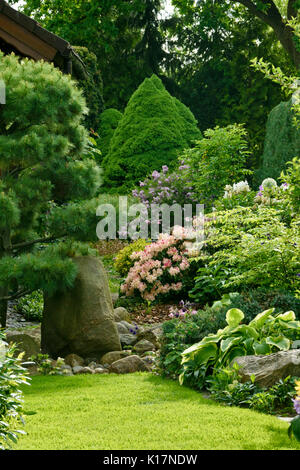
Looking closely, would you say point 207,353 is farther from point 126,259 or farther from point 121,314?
point 126,259

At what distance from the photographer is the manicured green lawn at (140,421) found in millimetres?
3555

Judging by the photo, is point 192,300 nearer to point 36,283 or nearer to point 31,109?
point 36,283

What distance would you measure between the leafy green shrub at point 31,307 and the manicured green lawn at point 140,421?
3.49 metres

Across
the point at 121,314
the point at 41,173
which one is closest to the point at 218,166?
the point at 121,314

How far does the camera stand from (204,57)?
2344 centimetres

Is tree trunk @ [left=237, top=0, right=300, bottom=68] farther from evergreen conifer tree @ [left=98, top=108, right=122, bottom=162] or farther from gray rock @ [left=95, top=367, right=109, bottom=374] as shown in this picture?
gray rock @ [left=95, top=367, right=109, bottom=374]

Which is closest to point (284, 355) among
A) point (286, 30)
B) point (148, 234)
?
point (148, 234)

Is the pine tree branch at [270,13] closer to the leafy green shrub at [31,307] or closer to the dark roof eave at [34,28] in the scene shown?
the dark roof eave at [34,28]

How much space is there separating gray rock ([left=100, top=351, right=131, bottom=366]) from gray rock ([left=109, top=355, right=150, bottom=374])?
12.8 inches

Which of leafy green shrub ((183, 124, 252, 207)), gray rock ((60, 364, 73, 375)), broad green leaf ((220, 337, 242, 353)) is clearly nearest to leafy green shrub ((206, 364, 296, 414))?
broad green leaf ((220, 337, 242, 353))

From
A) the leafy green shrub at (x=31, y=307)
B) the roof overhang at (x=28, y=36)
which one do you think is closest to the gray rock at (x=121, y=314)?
the leafy green shrub at (x=31, y=307)

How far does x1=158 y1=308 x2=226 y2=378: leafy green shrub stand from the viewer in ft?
18.1

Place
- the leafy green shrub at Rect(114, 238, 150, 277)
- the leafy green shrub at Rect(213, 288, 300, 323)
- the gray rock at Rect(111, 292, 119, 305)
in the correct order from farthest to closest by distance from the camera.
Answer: the leafy green shrub at Rect(114, 238, 150, 277), the gray rock at Rect(111, 292, 119, 305), the leafy green shrub at Rect(213, 288, 300, 323)
